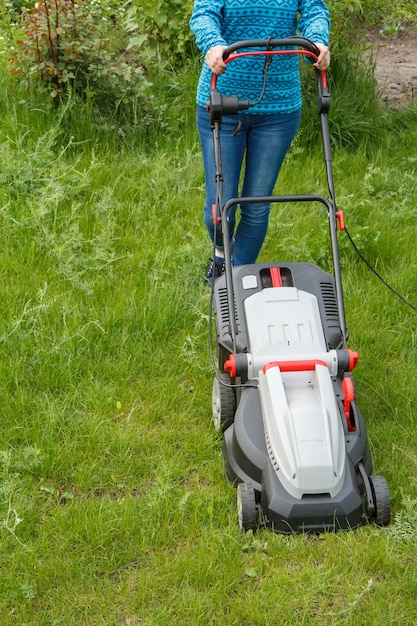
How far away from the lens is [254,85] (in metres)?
3.34

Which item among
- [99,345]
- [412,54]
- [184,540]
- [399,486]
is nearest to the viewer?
[184,540]

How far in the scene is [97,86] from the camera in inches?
203

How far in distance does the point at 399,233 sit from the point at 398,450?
1622 millimetres

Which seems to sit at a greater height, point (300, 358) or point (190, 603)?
point (300, 358)

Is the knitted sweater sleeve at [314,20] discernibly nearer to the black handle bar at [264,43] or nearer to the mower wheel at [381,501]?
the black handle bar at [264,43]

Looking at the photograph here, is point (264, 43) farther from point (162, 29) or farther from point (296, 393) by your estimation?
point (162, 29)

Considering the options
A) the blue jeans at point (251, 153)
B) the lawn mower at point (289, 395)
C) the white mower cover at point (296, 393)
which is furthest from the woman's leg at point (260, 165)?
the white mower cover at point (296, 393)

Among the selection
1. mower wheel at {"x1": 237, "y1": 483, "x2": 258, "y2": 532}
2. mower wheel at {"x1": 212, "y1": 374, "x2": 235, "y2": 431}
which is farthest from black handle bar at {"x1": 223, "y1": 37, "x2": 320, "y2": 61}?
mower wheel at {"x1": 237, "y1": 483, "x2": 258, "y2": 532}

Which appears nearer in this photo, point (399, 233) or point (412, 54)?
point (399, 233)

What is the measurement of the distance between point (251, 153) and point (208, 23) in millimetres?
607

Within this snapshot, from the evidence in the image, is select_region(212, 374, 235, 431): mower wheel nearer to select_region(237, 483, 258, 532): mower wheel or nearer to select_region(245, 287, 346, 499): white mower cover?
select_region(245, 287, 346, 499): white mower cover

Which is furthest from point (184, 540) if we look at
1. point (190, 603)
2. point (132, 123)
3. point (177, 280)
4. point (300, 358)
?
point (132, 123)

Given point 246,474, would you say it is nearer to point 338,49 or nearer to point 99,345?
point 99,345

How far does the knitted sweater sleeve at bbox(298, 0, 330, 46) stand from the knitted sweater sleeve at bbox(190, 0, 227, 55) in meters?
0.33
